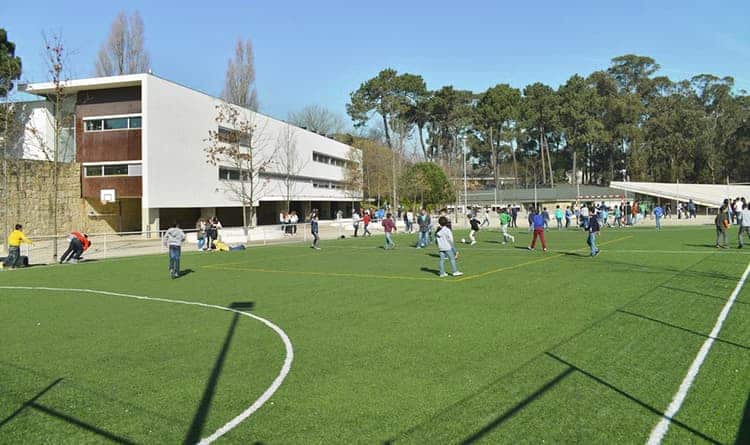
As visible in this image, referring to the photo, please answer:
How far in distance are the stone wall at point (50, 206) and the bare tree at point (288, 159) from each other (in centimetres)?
1452

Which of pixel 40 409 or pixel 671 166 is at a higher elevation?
pixel 671 166

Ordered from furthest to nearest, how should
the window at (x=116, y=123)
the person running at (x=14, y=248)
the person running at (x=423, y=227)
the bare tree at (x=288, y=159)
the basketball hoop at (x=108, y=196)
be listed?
the bare tree at (x=288, y=159) < the window at (x=116, y=123) < the basketball hoop at (x=108, y=196) < the person running at (x=423, y=227) < the person running at (x=14, y=248)

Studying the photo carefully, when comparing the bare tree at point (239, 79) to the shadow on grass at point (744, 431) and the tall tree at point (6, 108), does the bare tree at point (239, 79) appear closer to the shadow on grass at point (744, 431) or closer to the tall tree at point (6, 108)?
the tall tree at point (6, 108)

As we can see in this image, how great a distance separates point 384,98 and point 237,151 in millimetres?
40513

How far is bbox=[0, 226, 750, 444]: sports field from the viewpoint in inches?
192

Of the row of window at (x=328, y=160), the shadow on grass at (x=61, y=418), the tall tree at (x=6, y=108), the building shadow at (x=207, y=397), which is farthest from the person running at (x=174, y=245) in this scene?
the row of window at (x=328, y=160)

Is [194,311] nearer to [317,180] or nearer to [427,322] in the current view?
[427,322]

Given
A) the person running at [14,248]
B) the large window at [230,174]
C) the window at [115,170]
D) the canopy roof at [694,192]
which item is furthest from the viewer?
the canopy roof at [694,192]

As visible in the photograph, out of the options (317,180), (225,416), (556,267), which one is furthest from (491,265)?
(317,180)

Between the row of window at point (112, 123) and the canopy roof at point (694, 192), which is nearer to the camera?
the row of window at point (112, 123)

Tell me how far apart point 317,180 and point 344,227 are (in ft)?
49.4

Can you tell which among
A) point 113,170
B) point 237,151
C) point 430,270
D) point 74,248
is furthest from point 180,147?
point 430,270

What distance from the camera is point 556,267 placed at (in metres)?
16.2

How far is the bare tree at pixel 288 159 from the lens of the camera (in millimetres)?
49875
